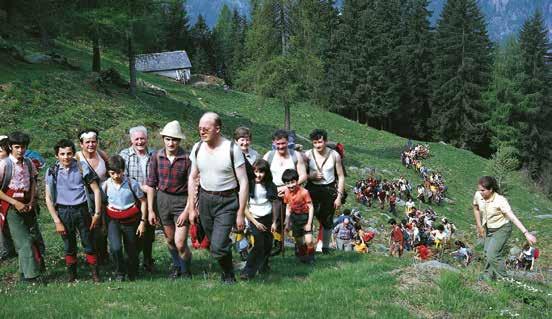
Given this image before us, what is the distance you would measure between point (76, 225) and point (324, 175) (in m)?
3.62

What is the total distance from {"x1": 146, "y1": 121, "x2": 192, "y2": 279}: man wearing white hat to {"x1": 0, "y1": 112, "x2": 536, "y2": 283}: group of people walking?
1cm

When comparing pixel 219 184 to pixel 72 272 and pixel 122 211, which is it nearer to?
pixel 122 211

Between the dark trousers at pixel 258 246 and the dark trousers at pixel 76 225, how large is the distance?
206 cm

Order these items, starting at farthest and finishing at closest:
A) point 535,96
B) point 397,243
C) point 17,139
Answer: point 535,96
point 397,243
point 17,139

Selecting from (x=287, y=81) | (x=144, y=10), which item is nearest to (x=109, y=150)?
(x=144, y=10)

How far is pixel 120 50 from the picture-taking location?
28.1 metres

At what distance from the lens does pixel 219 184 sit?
20.6ft

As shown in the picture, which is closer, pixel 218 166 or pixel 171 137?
pixel 218 166

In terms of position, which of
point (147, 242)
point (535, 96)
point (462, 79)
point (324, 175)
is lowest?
point (147, 242)

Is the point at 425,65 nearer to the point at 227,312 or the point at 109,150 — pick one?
the point at 109,150

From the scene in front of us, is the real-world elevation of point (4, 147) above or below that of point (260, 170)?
above

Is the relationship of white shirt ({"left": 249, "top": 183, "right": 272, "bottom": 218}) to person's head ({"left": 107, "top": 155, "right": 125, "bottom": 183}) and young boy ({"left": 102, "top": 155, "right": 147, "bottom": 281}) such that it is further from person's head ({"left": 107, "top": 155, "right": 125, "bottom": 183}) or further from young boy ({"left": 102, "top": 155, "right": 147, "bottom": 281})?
person's head ({"left": 107, "top": 155, "right": 125, "bottom": 183})

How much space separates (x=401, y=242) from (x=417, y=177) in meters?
17.0

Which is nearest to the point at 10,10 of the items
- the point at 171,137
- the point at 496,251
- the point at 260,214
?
the point at 171,137
